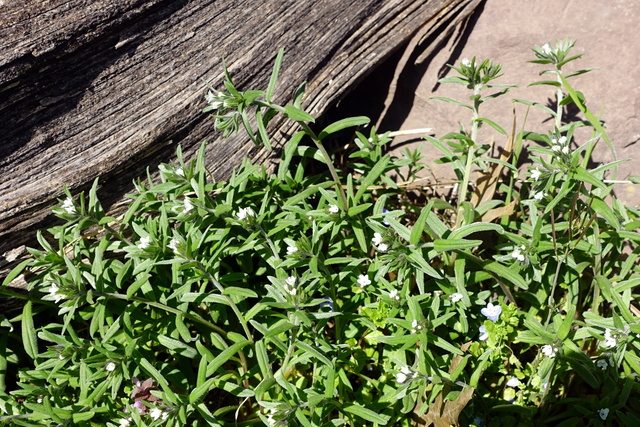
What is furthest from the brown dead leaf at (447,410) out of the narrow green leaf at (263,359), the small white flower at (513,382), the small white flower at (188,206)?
the small white flower at (188,206)

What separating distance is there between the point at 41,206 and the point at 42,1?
125cm

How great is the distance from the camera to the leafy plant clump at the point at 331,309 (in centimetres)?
312

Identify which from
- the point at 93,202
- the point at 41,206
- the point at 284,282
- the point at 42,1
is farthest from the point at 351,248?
the point at 42,1

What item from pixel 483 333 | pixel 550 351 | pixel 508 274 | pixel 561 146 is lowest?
pixel 550 351

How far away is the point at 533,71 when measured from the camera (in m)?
4.38

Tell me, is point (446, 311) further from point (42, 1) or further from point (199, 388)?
point (42, 1)

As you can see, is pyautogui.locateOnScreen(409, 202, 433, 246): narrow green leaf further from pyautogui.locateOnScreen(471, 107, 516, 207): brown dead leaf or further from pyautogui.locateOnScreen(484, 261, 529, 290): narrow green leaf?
pyautogui.locateOnScreen(471, 107, 516, 207): brown dead leaf

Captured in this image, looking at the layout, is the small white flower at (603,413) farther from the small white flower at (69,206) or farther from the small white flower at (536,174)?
the small white flower at (69,206)

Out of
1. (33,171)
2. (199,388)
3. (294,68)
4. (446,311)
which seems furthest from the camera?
(294,68)

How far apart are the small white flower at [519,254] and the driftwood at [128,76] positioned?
173 centimetres

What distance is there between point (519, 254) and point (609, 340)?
2.07 ft

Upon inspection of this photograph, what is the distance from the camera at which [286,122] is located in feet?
13.8

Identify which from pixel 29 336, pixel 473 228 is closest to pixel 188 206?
pixel 29 336

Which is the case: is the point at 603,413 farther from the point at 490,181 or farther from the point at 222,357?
the point at 222,357
